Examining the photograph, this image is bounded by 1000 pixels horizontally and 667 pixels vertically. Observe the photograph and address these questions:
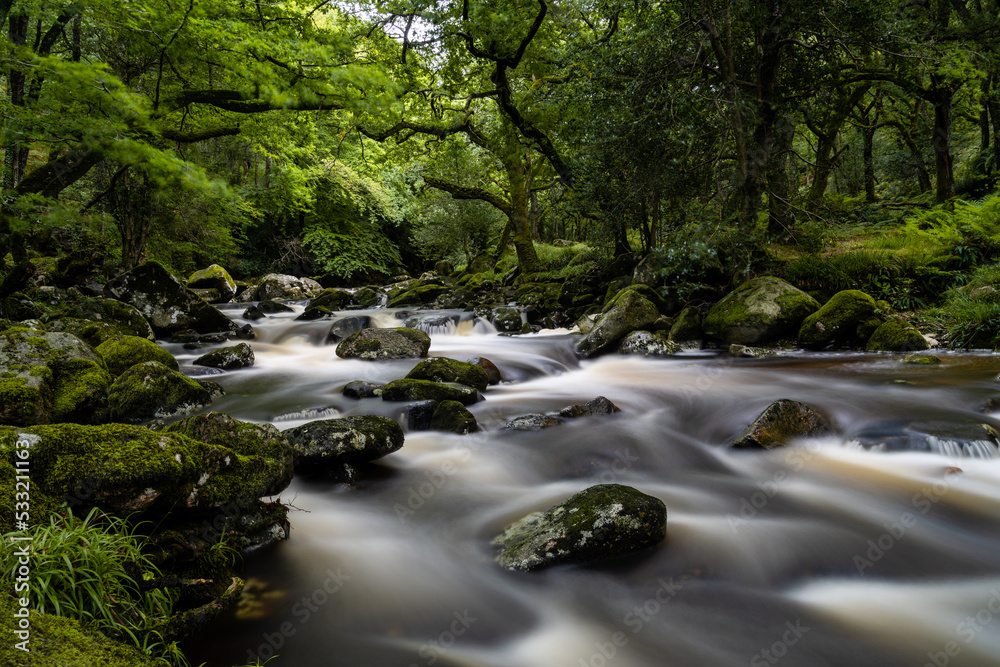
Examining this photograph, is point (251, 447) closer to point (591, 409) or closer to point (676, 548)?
point (676, 548)

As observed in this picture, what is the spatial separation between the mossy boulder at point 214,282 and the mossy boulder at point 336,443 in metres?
16.3

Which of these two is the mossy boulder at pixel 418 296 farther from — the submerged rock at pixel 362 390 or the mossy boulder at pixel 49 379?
the mossy boulder at pixel 49 379

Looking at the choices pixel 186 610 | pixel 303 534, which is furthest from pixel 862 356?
pixel 186 610

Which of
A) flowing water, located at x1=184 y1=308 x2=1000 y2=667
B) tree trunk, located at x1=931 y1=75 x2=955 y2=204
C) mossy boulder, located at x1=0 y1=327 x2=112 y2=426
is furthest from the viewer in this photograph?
tree trunk, located at x1=931 y1=75 x2=955 y2=204

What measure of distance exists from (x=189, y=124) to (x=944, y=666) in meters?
11.9

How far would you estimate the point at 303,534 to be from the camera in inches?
133

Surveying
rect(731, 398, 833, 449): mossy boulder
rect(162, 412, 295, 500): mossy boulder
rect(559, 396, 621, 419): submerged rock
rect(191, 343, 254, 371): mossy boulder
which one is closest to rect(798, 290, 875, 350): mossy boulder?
rect(731, 398, 833, 449): mossy boulder

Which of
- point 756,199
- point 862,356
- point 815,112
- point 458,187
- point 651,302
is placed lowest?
point 862,356

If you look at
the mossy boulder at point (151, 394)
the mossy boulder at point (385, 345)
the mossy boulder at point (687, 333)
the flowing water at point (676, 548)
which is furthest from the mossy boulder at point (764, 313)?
the mossy boulder at point (151, 394)

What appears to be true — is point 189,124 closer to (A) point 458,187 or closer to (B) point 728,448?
(A) point 458,187

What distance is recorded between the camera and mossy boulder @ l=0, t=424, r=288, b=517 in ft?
7.07

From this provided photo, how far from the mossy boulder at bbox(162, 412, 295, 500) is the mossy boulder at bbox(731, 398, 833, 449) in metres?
4.27

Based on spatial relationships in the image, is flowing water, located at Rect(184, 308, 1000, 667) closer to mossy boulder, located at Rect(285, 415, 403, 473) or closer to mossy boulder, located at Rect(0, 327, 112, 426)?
mossy boulder, located at Rect(285, 415, 403, 473)

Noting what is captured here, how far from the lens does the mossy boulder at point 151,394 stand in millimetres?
5473
